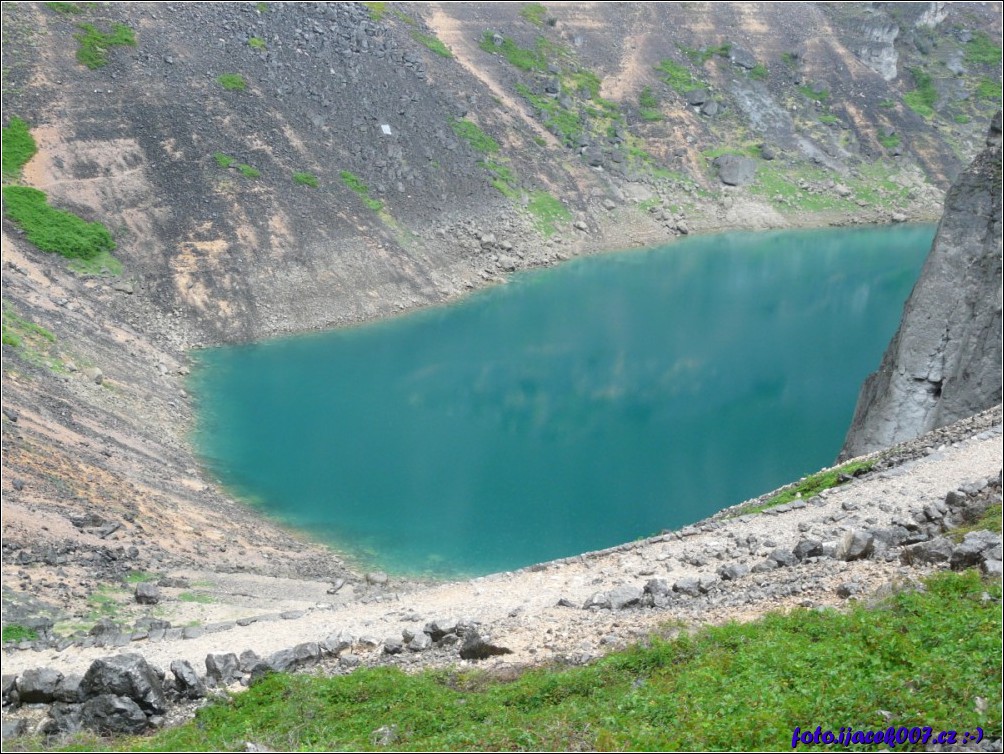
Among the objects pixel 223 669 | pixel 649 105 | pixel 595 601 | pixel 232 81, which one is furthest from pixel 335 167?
pixel 223 669

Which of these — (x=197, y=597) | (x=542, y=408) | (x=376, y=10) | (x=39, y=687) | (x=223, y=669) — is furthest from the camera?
(x=376, y=10)

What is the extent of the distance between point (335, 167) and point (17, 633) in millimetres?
49381

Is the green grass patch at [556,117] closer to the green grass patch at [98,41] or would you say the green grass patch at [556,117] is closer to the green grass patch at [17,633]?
the green grass patch at [98,41]

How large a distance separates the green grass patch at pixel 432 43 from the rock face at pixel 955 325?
184ft

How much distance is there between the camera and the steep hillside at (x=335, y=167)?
36.9m

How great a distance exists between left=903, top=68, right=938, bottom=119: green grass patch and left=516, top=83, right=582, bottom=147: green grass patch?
37027 mm

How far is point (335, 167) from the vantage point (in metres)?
69.6

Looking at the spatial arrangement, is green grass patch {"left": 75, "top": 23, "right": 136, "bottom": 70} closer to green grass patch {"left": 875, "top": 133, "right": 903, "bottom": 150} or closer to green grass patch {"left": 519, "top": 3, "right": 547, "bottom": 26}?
green grass patch {"left": 519, "top": 3, "right": 547, "bottom": 26}

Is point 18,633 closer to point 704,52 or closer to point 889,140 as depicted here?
point 704,52

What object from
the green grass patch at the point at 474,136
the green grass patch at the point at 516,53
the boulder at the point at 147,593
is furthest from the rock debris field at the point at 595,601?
the green grass patch at the point at 516,53

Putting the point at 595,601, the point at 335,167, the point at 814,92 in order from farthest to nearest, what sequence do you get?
the point at 814,92 < the point at 335,167 < the point at 595,601

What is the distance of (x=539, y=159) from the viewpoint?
8181 cm

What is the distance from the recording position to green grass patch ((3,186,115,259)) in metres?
55.2

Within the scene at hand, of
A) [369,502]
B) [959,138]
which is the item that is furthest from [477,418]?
[959,138]
